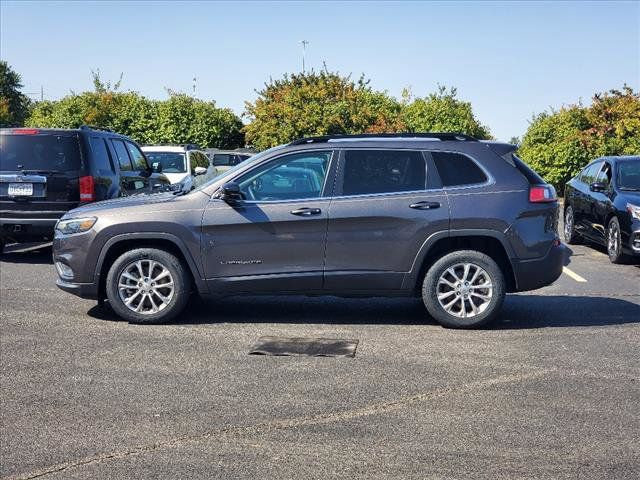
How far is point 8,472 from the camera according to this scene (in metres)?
4.66

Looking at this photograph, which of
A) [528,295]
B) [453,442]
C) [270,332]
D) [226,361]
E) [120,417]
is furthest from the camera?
[528,295]

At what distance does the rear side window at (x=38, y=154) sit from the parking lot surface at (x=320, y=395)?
3578mm

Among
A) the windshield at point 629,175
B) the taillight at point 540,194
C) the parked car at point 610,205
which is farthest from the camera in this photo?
the windshield at point 629,175

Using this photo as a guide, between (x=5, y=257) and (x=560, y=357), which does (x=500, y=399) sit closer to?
(x=560, y=357)

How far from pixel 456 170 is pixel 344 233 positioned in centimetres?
125

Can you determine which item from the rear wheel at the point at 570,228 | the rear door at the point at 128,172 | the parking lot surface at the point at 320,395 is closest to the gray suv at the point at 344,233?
the parking lot surface at the point at 320,395

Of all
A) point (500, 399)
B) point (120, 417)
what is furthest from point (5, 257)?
point (500, 399)

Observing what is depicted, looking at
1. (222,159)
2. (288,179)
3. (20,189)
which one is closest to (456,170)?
(288,179)

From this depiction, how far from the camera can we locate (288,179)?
27.9 feet

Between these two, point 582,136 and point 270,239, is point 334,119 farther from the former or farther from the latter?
point 270,239

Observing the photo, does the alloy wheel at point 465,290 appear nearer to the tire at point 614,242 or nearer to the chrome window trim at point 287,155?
the chrome window trim at point 287,155

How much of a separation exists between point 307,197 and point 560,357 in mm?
2759

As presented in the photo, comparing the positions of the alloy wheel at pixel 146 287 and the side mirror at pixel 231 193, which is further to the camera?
the alloy wheel at pixel 146 287

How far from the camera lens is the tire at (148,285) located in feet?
A: 27.8
